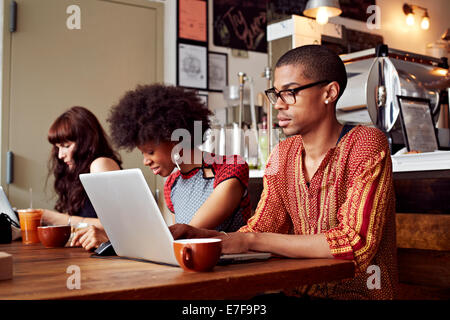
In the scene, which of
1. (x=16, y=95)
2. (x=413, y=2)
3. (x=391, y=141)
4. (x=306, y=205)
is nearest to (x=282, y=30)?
(x=391, y=141)

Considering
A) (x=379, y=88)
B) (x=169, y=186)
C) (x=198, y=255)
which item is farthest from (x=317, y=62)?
(x=379, y=88)

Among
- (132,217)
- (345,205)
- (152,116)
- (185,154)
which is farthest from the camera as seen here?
(185,154)

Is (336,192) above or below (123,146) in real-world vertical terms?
below

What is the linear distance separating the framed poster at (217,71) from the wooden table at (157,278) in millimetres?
3002

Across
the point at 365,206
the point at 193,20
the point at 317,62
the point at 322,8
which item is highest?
the point at 193,20

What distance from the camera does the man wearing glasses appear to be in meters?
1.15

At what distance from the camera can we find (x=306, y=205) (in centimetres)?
147

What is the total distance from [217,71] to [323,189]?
2804 mm

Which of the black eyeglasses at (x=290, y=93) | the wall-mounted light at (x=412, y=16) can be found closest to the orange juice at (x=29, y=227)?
the black eyeglasses at (x=290, y=93)

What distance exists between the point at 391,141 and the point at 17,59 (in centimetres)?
235

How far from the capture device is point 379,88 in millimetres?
2385

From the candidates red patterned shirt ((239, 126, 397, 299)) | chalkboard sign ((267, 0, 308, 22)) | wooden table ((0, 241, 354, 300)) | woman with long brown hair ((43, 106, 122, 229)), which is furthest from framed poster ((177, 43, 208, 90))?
wooden table ((0, 241, 354, 300))

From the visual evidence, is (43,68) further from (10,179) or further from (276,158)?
(276,158)

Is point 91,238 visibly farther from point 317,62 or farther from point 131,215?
point 317,62
